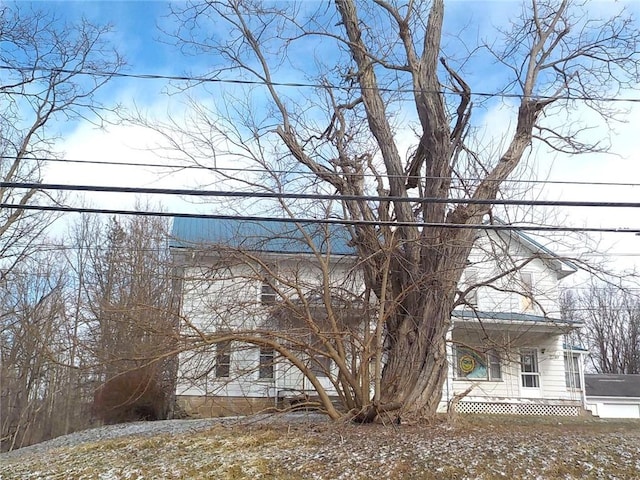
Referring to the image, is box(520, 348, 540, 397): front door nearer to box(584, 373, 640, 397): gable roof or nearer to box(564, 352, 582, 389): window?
box(564, 352, 582, 389): window

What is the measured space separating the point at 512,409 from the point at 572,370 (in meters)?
3.91

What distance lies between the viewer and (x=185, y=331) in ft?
39.9

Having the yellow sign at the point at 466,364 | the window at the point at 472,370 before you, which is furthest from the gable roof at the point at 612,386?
the yellow sign at the point at 466,364

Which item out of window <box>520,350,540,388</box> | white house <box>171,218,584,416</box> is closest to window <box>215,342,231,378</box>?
white house <box>171,218,584,416</box>

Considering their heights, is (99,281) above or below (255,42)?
below

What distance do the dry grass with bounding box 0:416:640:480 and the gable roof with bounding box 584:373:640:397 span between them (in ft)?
65.5

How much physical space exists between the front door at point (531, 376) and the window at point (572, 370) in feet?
5.47

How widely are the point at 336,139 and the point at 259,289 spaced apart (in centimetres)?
418

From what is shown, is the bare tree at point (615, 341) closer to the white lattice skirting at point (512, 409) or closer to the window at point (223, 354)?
the white lattice skirting at point (512, 409)

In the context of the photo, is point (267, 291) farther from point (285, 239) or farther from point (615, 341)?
point (615, 341)

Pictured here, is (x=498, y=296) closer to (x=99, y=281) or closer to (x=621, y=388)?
(x=621, y=388)

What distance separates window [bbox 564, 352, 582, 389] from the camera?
2332cm

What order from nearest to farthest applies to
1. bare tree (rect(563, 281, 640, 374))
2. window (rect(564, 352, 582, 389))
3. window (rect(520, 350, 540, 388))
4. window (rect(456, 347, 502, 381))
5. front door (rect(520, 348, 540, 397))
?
1. window (rect(456, 347, 502, 381))
2. front door (rect(520, 348, 540, 397))
3. window (rect(520, 350, 540, 388))
4. window (rect(564, 352, 582, 389))
5. bare tree (rect(563, 281, 640, 374))

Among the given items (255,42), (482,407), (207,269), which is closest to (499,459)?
(207,269)
